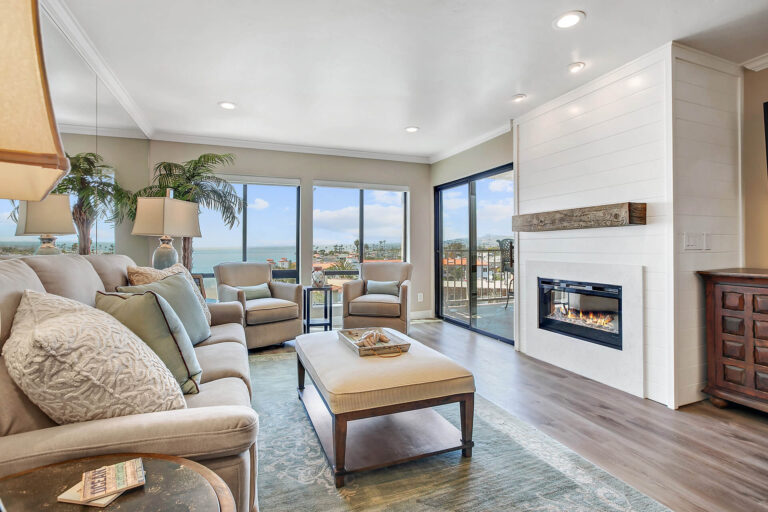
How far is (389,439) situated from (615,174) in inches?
101

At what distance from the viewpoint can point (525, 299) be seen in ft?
12.7

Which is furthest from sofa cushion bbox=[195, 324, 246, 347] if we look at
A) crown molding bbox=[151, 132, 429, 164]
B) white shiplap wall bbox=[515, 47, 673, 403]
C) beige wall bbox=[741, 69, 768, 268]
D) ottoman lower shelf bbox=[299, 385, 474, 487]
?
beige wall bbox=[741, 69, 768, 268]

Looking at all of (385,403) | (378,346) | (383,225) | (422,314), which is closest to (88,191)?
(378,346)

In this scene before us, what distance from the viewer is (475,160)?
15.8 feet

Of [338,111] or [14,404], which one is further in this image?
[338,111]

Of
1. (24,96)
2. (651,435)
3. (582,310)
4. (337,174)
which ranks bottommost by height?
(651,435)

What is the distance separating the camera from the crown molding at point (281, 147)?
15.1ft

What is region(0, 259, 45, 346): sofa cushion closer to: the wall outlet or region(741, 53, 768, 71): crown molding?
the wall outlet

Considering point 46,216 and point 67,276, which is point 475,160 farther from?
point 67,276

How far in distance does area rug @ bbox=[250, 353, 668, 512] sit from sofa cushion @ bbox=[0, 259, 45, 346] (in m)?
1.13

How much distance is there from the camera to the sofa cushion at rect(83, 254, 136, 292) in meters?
1.97

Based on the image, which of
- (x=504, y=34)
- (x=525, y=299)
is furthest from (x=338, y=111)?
(x=525, y=299)

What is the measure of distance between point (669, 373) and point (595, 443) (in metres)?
0.96

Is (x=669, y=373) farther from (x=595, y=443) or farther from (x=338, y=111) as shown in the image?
(x=338, y=111)
